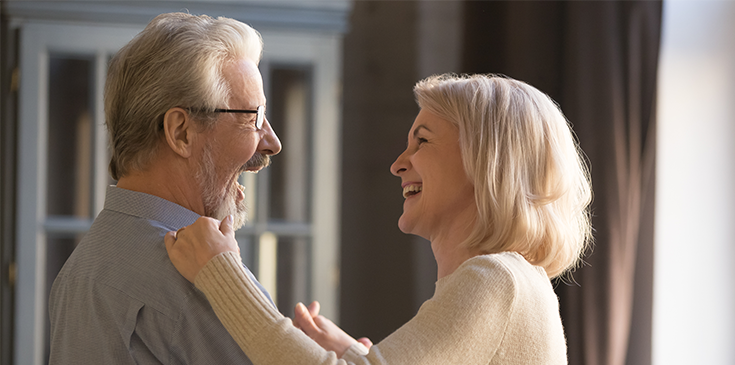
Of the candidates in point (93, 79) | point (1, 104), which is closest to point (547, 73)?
point (93, 79)

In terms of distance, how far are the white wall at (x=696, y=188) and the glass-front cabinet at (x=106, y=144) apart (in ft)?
5.32

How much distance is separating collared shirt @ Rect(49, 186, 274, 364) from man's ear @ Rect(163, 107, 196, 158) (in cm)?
18

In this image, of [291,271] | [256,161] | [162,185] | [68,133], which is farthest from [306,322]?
[68,133]

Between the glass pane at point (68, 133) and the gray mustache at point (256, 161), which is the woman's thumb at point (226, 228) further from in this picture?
the glass pane at point (68, 133)

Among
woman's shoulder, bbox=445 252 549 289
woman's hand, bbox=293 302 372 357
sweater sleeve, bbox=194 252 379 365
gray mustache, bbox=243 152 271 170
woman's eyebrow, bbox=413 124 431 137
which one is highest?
woman's eyebrow, bbox=413 124 431 137

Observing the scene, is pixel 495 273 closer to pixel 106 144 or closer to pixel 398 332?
pixel 398 332

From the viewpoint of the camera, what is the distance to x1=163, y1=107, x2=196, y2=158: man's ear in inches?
47.5

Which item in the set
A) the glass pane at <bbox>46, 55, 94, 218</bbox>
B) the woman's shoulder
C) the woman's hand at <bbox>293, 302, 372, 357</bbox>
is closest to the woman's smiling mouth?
the woman's shoulder

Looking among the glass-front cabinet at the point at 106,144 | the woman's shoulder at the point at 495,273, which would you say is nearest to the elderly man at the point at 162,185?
the woman's shoulder at the point at 495,273

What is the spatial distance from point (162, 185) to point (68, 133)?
89.6 inches

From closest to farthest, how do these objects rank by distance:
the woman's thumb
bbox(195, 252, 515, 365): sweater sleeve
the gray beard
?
bbox(195, 252, 515, 365): sweater sleeve < the woman's thumb < the gray beard

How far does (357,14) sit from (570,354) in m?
2.04

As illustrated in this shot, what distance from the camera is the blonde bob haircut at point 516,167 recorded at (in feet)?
4.02

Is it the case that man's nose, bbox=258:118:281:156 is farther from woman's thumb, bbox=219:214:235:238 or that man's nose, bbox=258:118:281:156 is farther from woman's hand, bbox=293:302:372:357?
woman's hand, bbox=293:302:372:357
